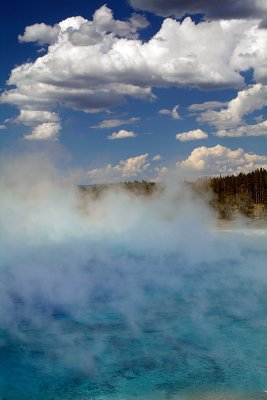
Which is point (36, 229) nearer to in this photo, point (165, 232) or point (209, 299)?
point (165, 232)

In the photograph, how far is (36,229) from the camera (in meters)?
34.1

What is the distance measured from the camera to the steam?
363 inches

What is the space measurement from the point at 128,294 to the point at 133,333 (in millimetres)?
3747

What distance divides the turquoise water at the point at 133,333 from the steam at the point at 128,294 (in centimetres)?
3

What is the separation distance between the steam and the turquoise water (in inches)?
1.3

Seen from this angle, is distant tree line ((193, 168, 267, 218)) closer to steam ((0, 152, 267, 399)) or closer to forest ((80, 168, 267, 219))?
forest ((80, 168, 267, 219))

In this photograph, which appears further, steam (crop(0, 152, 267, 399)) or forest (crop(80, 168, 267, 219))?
forest (crop(80, 168, 267, 219))

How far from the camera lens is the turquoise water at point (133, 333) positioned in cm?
791

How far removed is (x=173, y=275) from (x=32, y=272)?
→ 551 cm

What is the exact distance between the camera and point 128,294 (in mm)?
14188

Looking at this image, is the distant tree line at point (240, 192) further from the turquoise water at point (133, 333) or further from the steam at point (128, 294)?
the turquoise water at point (133, 333)

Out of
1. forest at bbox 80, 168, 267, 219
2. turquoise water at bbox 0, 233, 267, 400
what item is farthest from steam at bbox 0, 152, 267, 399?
forest at bbox 80, 168, 267, 219

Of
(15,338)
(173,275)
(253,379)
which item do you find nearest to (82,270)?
(173,275)

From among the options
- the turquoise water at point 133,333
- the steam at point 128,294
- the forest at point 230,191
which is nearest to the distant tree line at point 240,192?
the forest at point 230,191
